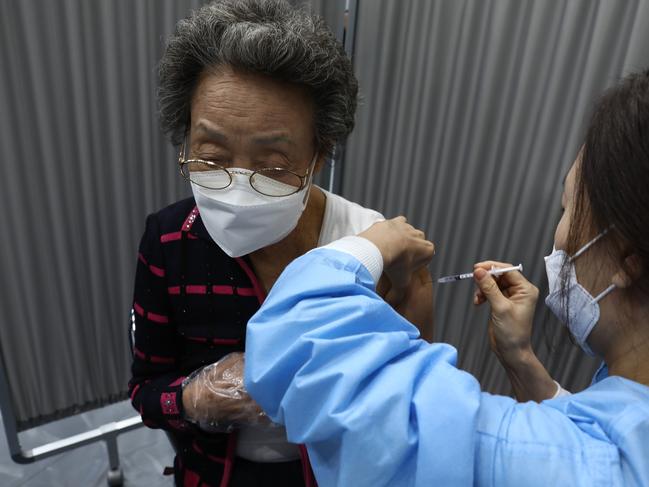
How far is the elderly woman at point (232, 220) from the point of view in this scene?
83 cm

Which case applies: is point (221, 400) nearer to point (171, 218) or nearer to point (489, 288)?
point (171, 218)

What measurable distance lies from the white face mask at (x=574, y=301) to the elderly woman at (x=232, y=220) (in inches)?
13.6

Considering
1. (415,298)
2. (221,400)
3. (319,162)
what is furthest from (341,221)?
(221,400)

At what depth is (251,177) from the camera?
2.82ft

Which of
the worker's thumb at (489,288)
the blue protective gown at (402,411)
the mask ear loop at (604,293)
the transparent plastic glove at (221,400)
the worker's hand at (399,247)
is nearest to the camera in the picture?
the blue protective gown at (402,411)

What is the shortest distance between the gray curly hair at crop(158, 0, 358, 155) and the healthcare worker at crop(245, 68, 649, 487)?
36 centimetres

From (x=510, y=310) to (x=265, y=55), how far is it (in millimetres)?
817

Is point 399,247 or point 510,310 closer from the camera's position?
point 399,247

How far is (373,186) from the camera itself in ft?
5.58

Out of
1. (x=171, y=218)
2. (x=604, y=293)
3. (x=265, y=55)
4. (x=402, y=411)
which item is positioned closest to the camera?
(x=402, y=411)

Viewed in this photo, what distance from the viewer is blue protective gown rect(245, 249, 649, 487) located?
51 centimetres

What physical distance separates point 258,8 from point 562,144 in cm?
100

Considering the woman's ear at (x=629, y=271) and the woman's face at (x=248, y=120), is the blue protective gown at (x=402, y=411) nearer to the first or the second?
the woman's ear at (x=629, y=271)

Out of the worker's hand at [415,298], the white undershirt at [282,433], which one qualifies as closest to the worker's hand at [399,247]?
the worker's hand at [415,298]
